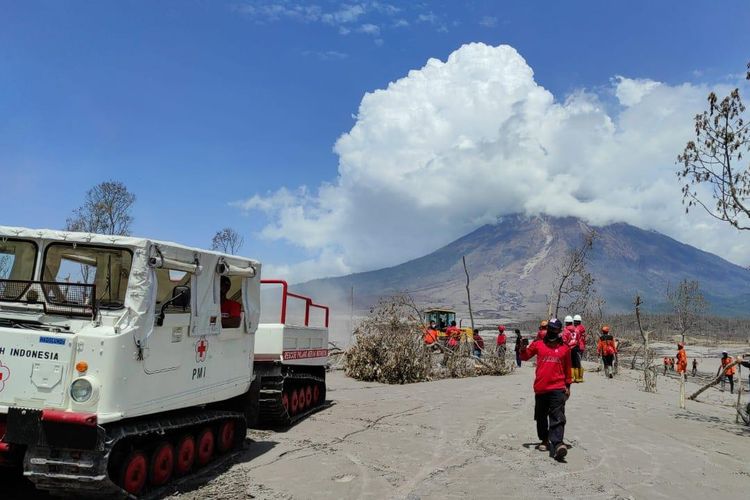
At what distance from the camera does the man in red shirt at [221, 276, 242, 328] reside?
843 cm

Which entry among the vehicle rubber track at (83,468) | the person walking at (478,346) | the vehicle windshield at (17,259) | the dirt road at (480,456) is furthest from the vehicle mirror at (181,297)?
the person walking at (478,346)

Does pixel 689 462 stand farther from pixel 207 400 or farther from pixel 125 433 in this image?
pixel 125 433

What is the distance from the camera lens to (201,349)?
7.48 m

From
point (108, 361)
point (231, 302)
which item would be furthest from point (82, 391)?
point (231, 302)

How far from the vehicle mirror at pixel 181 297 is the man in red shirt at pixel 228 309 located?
4.03 ft

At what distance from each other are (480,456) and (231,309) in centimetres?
433

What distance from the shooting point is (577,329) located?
1593 centimetres

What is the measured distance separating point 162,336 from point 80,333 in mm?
1015

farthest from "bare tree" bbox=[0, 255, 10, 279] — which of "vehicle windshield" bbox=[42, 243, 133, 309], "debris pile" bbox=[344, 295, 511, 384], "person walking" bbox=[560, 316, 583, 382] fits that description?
"debris pile" bbox=[344, 295, 511, 384]

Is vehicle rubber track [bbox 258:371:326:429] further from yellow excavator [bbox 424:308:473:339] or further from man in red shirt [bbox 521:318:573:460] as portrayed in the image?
yellow excavator [bbox 424:308:473:339]

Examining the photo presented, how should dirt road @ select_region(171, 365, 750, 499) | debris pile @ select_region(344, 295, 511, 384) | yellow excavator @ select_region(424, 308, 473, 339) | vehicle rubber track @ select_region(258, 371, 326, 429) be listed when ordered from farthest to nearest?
yellow excavator @ select_region(424, 308, 473, 339) < debris pile @ select_region(344, 295, 511, 384) < vehicle rubber track @ select_region(258, 371, 326, 429) < dirt road @ select_region(171, 365, 750, 499)

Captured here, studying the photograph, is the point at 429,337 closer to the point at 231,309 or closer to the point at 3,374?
the point at 231,309

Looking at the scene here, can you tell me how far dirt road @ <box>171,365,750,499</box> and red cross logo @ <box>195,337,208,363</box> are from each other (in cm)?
147

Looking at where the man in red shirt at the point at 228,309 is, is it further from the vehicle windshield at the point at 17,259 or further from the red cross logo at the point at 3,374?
the red cross logo at the point at 3,374
